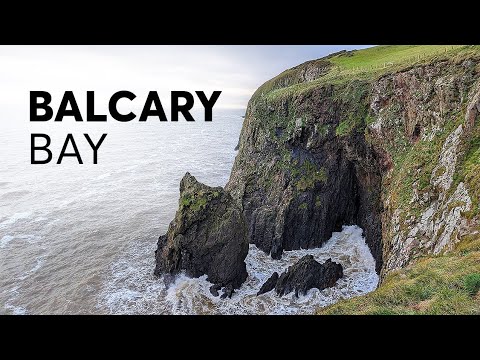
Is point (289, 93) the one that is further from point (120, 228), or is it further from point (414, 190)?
point (120, 228)

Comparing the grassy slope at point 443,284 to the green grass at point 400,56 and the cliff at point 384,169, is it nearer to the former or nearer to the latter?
the cliff at point 384,169

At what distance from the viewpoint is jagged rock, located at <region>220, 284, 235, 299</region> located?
90.2ft

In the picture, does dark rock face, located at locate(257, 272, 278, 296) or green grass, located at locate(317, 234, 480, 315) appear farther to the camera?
dark rock face, located at locate(257, 272, 278, 296)

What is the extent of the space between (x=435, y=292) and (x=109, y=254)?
106ft

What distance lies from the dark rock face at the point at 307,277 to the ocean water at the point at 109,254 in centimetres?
58

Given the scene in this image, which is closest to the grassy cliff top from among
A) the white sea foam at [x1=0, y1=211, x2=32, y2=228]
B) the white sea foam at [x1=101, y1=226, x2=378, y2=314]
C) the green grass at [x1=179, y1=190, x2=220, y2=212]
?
the green grass at [x1=179, y1=190, x2=220, y2=212]

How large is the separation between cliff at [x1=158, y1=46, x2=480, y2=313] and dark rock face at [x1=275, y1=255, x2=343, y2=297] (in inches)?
162

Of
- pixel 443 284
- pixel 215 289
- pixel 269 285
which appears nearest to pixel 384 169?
pixel 269 285

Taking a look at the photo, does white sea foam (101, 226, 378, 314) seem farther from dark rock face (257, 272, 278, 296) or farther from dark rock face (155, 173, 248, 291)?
dark rock face (155, 173, 248, 291)

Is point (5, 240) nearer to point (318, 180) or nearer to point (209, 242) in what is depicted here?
Answer: point (209, 242)

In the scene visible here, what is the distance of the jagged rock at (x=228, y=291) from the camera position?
27484 millimetres

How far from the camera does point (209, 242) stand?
96.5ft

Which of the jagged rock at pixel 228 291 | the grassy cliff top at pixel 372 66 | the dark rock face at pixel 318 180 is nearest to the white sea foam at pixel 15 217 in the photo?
the dark rock face at pixel 318 180
